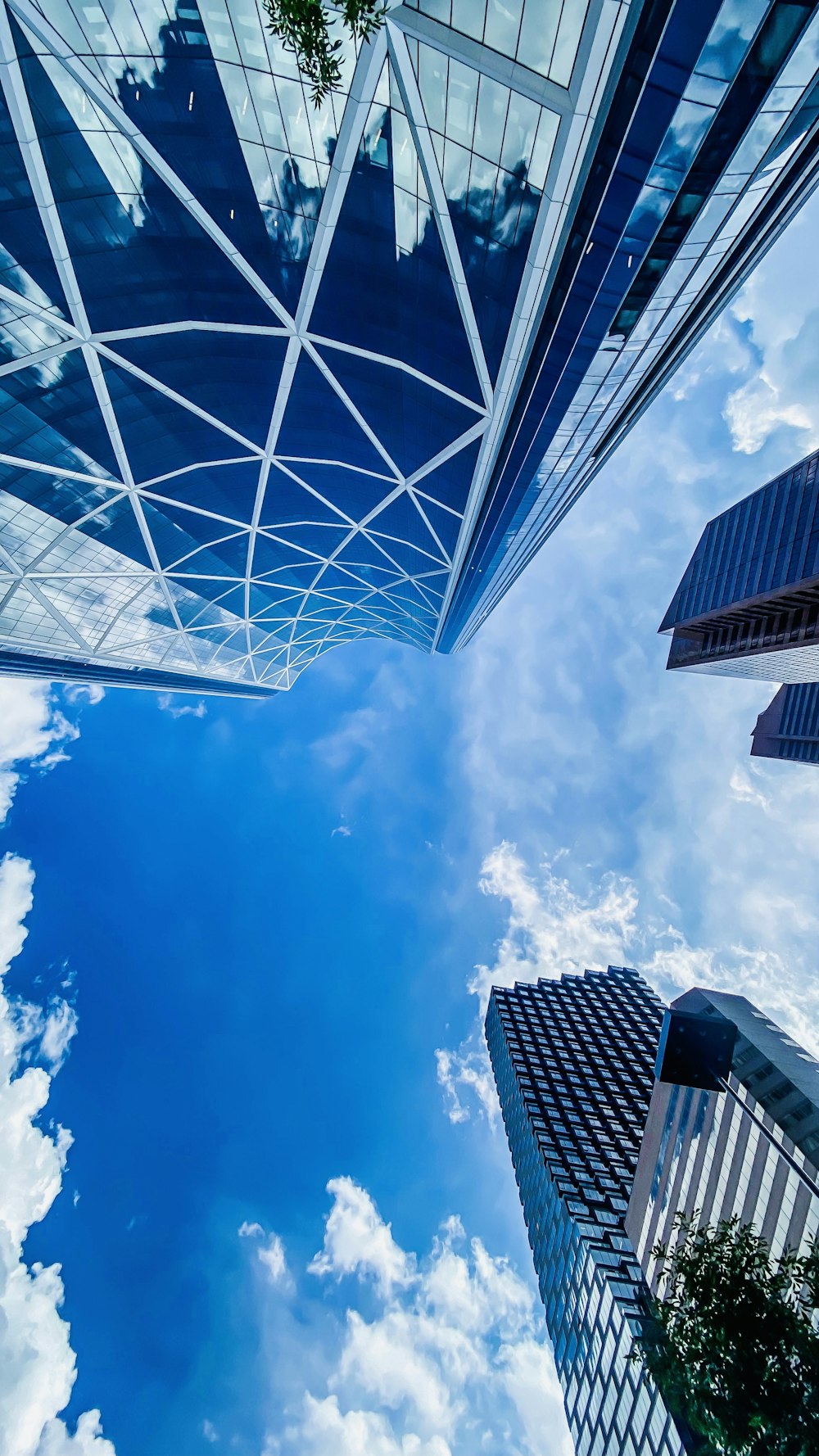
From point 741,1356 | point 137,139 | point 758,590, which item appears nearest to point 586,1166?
point 741,1356

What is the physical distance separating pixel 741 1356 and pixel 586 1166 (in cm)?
5204

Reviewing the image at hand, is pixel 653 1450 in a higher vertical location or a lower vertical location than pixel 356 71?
lower

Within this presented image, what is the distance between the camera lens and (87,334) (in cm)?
2111

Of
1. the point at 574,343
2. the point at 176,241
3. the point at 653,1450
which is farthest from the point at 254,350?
the point at 653,1450

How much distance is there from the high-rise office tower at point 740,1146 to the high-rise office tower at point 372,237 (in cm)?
3409

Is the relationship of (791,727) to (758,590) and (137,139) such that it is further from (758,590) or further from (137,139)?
(137,139)

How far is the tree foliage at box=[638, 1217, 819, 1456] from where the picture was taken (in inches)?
501

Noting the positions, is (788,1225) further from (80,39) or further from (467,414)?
(80,39)

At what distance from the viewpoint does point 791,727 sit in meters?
140

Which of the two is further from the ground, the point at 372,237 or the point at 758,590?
the point at 758,590

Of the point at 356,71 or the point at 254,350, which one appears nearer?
the point at 356,71

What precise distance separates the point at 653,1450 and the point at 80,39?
59.2 meters

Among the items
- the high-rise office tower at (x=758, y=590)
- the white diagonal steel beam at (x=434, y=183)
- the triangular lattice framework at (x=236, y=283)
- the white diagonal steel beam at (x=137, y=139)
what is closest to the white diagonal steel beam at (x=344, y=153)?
the triangular lattice framework at (x=236, y=283)

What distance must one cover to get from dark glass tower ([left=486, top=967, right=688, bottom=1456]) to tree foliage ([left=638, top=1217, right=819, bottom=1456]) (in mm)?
25984
